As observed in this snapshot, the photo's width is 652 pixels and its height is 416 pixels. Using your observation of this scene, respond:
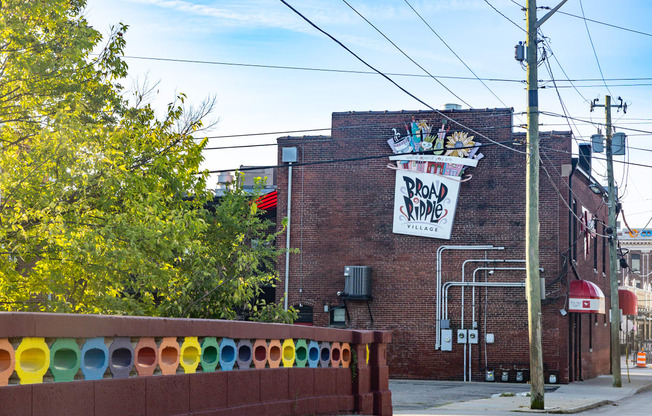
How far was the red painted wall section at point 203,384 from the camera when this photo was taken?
25.2 ft

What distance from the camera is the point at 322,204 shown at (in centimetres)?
3284

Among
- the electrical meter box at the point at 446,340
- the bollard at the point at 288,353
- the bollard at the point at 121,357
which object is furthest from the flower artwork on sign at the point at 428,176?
the bollard at the point at 121,357

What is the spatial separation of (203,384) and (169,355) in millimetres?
749

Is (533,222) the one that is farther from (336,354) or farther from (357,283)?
(357,283)

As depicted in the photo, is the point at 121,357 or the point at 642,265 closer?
the point at 121,357

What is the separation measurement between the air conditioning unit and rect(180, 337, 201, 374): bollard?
2170 cm

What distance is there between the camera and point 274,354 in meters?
12.0

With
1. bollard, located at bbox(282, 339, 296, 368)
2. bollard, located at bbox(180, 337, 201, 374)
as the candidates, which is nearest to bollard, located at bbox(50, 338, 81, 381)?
bollard, located at bbox(180, 337, 201, 374)

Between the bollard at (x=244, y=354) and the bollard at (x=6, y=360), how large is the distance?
4063mm

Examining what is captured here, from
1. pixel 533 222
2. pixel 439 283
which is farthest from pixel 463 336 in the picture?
pixel 533 222

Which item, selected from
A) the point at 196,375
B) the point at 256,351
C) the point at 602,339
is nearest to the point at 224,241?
the point at 256,351

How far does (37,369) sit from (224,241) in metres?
11.7

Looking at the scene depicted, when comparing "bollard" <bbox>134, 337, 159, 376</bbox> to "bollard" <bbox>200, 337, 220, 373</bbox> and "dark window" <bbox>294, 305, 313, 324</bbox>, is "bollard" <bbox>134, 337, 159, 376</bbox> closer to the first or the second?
"bollard" <bbox>200, 337, 220, 373</bbox>

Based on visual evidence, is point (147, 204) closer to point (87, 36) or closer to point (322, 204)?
point (87, 36)
